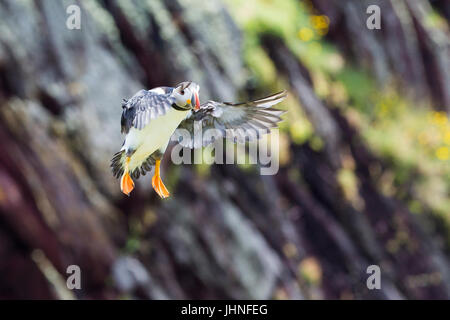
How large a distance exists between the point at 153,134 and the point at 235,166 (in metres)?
5.24

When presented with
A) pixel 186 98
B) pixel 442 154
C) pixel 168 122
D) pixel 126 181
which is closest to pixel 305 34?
pixel 442 154

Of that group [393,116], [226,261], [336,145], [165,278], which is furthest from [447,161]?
[165,278]

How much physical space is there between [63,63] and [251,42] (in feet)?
10.4

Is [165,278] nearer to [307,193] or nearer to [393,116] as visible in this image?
[307,193]

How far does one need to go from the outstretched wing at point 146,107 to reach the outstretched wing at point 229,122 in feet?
1.76

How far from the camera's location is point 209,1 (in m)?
8.88

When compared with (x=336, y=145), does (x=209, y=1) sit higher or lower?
higher

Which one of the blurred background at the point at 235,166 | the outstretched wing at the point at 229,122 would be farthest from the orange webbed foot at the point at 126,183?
the blurred background at the point at 235,166

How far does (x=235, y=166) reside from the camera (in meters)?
8.68

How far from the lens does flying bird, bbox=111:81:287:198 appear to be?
322 cm

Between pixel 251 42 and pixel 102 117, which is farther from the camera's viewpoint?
pixel 251 42

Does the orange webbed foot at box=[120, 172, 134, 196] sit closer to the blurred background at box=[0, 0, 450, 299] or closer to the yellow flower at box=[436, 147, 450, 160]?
the blurred background at box=[0, 0, 450, 299]

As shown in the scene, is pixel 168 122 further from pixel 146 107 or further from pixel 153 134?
pixel 146 107

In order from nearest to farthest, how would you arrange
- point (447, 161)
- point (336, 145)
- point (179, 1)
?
point (179, 1), point (336, 145), point (447, 161)
